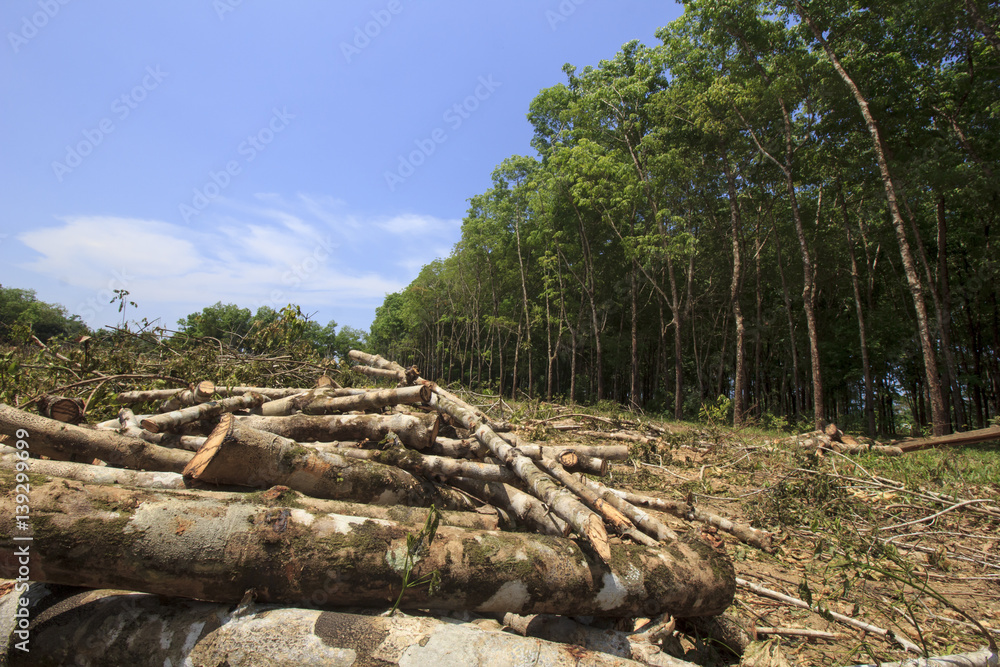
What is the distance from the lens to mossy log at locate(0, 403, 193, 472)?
3.88 m

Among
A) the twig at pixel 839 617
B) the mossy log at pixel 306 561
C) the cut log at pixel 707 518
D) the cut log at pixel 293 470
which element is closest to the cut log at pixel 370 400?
the cut log at pixel 293 470

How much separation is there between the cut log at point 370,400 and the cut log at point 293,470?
1356 millimetres

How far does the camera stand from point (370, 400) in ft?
18.2

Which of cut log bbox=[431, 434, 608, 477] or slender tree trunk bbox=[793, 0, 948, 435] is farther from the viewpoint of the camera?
slender tree trunk bbox=[793, 0, 948, 435]

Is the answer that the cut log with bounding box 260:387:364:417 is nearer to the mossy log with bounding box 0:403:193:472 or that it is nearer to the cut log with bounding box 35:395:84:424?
the mossy log with bounding box 0:403:193:472

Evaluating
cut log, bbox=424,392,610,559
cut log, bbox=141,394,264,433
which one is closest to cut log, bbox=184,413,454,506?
cut log, bbox=424,392,610,559

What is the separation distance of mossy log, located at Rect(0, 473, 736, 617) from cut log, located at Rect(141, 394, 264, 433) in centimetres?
286

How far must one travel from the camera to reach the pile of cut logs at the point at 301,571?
2133 mm

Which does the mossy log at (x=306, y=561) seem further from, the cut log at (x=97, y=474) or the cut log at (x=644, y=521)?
the cut log at (x=97, y=474)

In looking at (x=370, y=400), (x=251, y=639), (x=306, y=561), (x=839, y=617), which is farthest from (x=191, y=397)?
(x=839, y=617)

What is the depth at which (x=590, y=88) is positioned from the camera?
2217 centimetres

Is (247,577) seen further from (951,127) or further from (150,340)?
(951,127)

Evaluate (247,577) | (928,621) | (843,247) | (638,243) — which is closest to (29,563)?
(247,577)

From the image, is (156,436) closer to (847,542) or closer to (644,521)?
(644,521)
